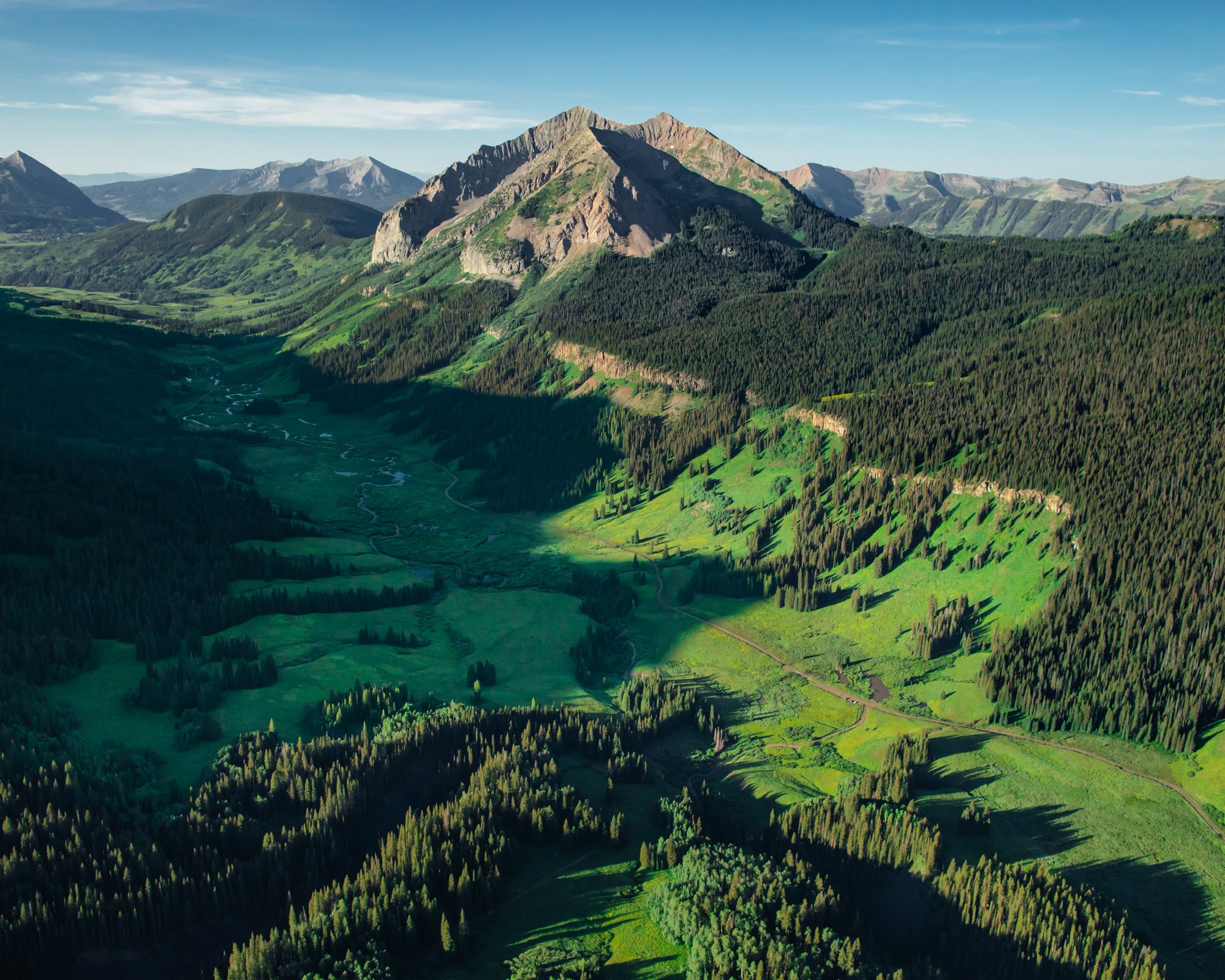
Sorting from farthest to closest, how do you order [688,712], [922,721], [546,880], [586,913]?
[688,712]
[922,721]
[546,880]
[586,913]

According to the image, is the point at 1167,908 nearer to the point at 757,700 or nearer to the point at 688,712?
the point at 757,700

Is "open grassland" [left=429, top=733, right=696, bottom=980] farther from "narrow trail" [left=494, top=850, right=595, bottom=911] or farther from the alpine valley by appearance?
the alpine valley

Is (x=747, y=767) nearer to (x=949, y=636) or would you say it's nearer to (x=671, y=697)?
(x=671, y=697)

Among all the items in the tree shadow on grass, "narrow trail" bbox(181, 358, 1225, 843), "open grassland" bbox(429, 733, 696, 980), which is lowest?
the tree shadow on grass

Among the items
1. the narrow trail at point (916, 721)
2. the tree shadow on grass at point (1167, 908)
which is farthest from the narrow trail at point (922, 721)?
the tree shadow on grass at point (1167, 908)

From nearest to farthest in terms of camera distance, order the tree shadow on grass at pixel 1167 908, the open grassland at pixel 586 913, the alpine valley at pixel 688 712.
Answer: the open grassland at pixel 586 913 < the alpine valley at pixel 688 712 < the tree shadow on grass at pixel 1167 908

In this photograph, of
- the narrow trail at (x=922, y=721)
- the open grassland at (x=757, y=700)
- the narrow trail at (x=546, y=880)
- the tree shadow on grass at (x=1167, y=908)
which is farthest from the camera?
the narrow trail at (x=922, y=721)

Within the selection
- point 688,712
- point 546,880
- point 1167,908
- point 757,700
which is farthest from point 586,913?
point 1167,908

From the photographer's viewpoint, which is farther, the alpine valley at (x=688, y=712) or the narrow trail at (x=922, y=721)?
the narrow trail at (x=922, y=721)

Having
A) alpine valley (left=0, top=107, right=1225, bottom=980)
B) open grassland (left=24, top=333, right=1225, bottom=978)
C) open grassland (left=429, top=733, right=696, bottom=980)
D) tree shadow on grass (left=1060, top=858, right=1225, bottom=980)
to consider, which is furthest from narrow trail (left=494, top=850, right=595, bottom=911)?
tree shadow on grass (left=1060, top=858, right=1225, bottom=980)

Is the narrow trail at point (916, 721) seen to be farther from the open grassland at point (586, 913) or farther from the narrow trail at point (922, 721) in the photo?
the open grassland at point (586, 913)

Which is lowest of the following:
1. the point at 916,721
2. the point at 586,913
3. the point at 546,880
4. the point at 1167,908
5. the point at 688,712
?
the point at 1167,908
